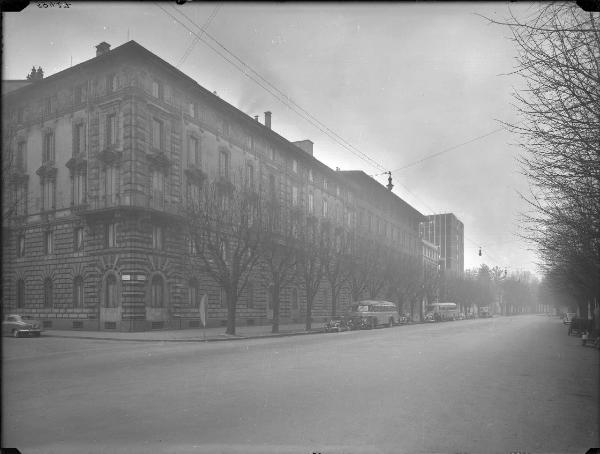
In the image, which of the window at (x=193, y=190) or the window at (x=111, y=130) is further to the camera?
the window at (x=193, y=190)

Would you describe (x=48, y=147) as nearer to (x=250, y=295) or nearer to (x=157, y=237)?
(x=157, y=237)

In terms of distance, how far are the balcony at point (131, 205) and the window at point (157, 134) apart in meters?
3.12

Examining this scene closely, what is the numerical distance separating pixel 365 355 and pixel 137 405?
9903 mm

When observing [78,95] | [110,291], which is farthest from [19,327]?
[78,95]

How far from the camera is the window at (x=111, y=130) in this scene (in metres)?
33.8

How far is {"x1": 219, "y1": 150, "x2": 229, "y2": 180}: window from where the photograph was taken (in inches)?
1605

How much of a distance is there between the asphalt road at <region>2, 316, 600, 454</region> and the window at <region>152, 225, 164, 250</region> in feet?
63.1

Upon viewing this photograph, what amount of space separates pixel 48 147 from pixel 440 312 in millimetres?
52301

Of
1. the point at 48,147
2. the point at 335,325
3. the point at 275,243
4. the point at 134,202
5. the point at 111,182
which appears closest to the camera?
the point at 134,202

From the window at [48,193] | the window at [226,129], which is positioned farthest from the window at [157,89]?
the window at [48,193]

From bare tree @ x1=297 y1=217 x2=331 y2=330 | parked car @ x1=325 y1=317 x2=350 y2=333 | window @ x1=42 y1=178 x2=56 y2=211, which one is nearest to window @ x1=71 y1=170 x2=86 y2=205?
window @ x1=42 y1=178 x2=56 y2=211

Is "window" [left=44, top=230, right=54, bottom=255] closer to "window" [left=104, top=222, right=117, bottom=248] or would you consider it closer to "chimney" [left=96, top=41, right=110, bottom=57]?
"window" [left=104, top=222, right=117, bottom=248]

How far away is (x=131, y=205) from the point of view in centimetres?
3219

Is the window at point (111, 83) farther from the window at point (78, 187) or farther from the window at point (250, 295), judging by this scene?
the window at point (250, 295)
